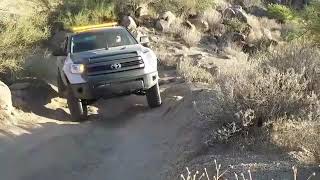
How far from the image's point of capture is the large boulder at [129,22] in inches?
759

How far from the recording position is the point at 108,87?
11008mm

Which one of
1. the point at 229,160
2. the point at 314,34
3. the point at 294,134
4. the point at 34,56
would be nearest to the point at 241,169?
the point at 229,160

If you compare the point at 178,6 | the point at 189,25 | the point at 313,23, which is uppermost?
the point at 313,23

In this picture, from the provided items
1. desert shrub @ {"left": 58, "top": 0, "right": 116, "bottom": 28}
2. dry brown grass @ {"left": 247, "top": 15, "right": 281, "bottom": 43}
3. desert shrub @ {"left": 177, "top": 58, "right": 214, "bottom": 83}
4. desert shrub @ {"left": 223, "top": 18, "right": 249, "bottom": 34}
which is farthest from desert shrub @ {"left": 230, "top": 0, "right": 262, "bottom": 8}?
desert shrub @ {"left": 177, "top": 58, "right": 214, "bottom": 83}

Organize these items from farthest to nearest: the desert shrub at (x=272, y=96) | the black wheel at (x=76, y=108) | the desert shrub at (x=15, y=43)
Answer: the desert shrub at (x=15, y=43), the black wheel at (x=76, y=108), the desert shrub at (x=272, y=96)

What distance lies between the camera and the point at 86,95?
36.0 feet

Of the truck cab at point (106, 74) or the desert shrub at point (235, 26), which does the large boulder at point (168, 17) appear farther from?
the truck cab at point (106, 74)

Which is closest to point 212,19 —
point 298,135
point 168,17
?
point 168,17

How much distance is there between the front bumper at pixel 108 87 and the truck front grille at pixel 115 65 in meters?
0.15

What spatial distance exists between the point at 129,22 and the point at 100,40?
7.33m

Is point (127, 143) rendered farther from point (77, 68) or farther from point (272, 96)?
point (272, 96)

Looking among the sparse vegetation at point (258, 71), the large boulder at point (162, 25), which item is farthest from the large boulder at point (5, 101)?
the large boulder at point (162, 25)

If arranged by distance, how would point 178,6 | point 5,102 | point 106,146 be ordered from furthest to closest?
point 178,6
point 5,102
point 106,146

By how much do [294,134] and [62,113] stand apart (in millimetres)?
6416
